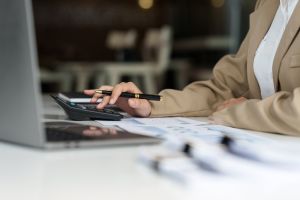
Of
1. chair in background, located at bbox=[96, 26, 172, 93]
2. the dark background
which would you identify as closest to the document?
chair in background, located at bbox=[96, 26, 172, 93]

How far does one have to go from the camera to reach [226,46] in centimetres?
645

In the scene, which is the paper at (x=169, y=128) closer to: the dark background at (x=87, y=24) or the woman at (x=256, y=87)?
the woman at (x=256, y=87)

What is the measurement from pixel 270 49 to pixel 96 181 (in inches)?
30.0

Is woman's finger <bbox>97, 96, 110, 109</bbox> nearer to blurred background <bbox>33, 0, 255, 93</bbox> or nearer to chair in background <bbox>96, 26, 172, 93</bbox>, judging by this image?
chair in background <bbox>96, 26, 172, 93</bbox>

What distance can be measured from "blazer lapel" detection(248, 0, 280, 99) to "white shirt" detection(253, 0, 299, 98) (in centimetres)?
2

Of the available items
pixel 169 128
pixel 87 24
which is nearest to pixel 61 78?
pixel 87 24

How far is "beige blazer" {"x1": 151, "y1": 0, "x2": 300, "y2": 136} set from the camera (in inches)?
34.6

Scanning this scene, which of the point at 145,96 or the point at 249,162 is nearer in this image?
the point at 249,162

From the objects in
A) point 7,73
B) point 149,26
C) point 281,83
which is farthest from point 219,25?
point 7,73

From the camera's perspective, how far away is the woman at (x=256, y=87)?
89 centimetres

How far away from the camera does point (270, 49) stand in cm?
117

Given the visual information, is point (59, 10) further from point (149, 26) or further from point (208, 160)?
point (208, 160)

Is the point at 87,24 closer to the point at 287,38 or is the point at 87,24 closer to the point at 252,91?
the point at 252,91

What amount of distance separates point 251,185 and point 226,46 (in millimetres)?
6093
